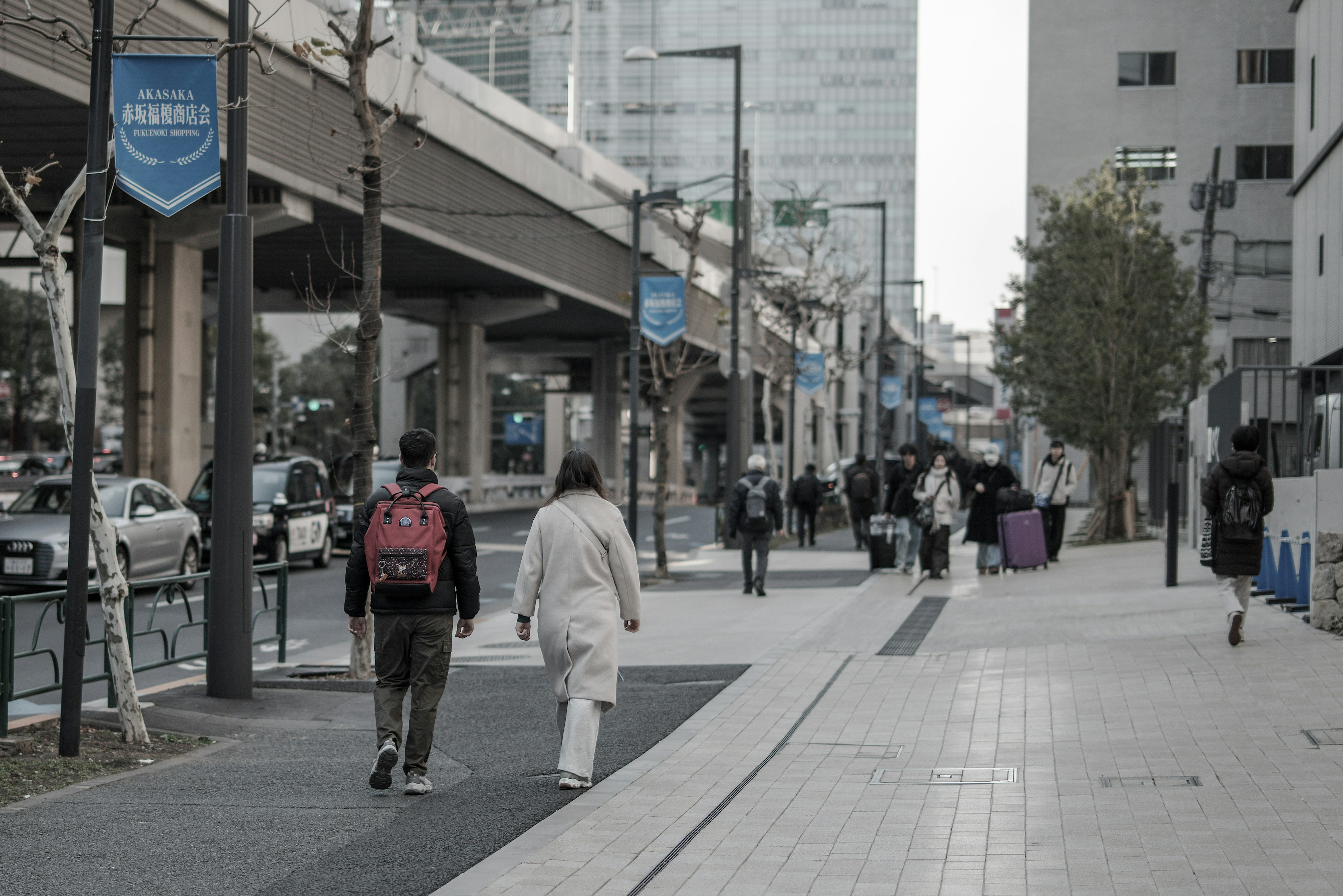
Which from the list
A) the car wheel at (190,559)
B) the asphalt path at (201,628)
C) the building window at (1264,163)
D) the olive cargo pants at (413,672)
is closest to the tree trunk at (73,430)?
the asphalt path at (201,628)

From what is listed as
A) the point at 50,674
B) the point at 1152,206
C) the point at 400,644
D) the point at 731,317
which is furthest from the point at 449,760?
the point at 1152,206

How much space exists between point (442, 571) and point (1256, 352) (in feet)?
154

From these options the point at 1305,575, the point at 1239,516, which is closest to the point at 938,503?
the point at 1305,575

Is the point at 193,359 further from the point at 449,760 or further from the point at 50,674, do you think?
the point at 449,760

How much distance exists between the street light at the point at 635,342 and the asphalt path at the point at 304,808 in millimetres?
13011

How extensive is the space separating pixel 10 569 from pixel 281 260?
23.2m

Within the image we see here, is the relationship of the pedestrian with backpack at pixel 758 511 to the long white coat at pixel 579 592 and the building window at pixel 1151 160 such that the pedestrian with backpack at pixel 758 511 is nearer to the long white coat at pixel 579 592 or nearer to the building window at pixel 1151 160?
the long white coat at pixel 579 592

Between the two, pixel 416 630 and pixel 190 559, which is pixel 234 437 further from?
pixel 190 559

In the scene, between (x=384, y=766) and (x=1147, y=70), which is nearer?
(x=384, y=766)

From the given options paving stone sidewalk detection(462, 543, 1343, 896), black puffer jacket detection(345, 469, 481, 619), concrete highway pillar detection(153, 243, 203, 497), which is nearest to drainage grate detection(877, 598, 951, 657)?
paving stone sidewalk detection(462, 543, 1343, 896)

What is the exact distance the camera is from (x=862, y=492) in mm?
25672

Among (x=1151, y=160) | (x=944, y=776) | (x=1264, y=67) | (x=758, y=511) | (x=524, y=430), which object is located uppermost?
(x=1264, y=67)

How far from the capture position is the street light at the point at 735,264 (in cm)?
2677

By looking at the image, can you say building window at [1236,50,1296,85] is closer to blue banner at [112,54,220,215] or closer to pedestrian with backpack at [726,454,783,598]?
pedestrian with backpack at [726,454,783,598]
